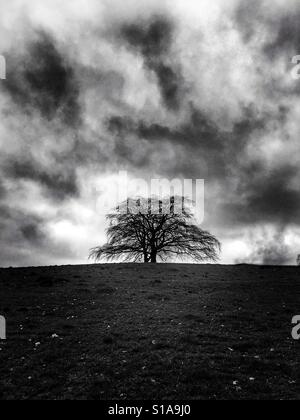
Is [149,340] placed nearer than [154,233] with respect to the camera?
Yes

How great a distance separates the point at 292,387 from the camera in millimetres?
9672

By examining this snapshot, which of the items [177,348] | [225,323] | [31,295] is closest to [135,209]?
[31,295]

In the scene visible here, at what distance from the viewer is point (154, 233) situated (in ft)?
140

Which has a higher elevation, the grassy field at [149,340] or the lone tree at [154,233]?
the lone tree at [154,233]

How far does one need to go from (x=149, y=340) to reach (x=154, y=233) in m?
29.4

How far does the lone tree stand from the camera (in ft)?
137

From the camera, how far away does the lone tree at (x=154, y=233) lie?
41.9m

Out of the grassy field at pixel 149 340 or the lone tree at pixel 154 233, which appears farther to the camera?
the lone tree at pixel 154 233

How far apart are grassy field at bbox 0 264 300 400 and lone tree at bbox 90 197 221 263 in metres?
16.1

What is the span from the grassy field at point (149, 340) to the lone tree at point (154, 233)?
52.7 feet

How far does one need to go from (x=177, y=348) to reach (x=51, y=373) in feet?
15.5

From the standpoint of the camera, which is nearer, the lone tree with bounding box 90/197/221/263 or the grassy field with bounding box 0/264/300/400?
the grassy field with bounding box 0/264/300/400
